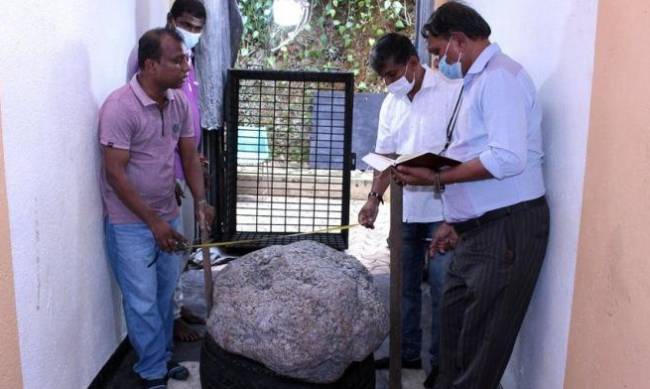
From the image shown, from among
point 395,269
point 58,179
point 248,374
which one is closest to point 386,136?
point 395,269

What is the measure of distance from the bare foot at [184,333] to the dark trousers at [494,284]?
5.40 ft

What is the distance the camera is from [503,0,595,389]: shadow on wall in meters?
1.93

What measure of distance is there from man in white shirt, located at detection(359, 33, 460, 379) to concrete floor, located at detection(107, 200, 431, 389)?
5.5 inches

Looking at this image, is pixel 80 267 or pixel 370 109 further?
pixel 370 109

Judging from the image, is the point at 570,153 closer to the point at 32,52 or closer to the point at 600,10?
the point at 600,10

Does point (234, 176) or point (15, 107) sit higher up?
point (15, 107)

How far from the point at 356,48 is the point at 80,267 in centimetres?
708

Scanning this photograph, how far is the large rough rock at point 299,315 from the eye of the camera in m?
2.10

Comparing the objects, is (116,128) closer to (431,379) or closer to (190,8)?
(190,8)

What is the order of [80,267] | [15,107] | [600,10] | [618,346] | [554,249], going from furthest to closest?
1. [80,267]
2. [554,249]
3. [15,107]
4. [600,10]
5. [618,346]

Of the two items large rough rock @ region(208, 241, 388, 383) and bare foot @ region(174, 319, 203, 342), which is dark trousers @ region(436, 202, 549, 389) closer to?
large rough rock @ region(208, 241, 388, 383)

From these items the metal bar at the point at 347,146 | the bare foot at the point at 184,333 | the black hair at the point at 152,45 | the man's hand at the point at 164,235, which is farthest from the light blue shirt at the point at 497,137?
the metal bar at the point at 347,146

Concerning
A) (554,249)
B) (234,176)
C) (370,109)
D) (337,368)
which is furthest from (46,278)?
(370,109)

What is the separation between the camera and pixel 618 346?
Result: 5.13 ft
